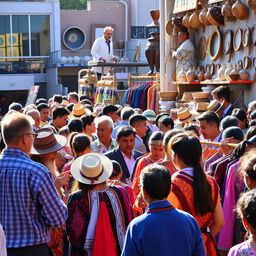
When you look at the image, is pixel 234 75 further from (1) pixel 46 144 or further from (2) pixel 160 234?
(2) pixel 160 234

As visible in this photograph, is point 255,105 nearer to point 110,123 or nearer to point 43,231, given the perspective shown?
point 110,123

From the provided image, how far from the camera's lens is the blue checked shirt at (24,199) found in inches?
146

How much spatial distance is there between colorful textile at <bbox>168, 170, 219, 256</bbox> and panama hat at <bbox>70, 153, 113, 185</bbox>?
561 millimetres

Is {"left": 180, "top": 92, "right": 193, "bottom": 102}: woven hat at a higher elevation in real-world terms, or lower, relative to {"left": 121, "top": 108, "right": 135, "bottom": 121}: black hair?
higher

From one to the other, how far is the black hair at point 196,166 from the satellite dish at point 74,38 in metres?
28.6

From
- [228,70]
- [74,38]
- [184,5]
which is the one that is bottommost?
[228,70]

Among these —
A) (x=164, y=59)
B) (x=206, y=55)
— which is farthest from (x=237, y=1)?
(x=164, y=59)

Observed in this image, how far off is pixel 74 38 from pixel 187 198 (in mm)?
29090

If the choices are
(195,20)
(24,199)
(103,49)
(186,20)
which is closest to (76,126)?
(24,199)

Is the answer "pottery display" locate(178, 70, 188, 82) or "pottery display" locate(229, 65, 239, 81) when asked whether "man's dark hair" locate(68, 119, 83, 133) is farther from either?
"pottery display" locate(178, 70, 188, 82)

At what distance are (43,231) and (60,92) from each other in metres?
24.8

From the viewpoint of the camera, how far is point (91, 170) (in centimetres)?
414

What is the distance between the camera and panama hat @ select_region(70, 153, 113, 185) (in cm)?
413

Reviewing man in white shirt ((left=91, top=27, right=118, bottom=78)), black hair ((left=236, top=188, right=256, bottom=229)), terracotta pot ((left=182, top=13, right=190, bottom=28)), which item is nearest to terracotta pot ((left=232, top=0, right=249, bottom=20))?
terracotta pot ((left=182, top=13, right=190, bottom=28))
